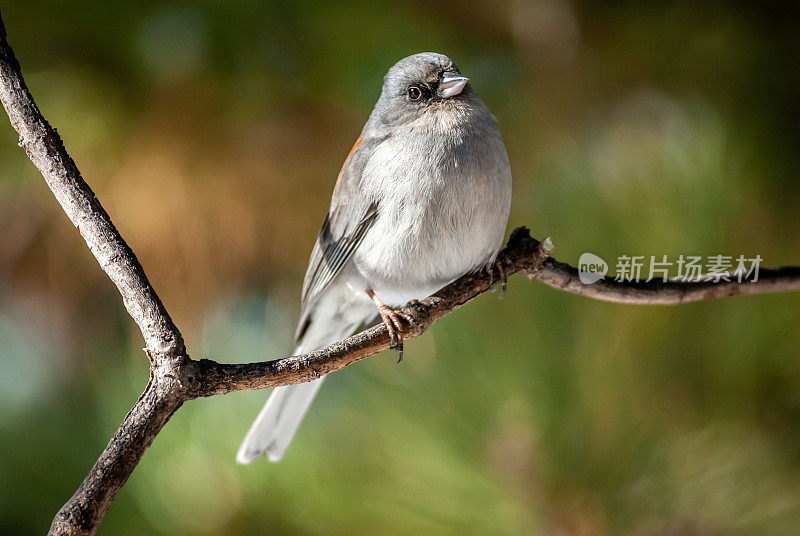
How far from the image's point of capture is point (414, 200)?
0.81 metres

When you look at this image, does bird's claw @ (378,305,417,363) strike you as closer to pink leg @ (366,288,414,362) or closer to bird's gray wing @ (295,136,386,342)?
pink leg @ (366,288,414,362)

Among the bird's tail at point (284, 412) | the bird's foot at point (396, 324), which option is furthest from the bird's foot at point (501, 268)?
the bird's tail at point (284, 412)

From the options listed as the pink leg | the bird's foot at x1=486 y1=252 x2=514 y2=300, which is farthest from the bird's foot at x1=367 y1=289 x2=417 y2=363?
the bird's foot at x1=486 y1=252 x2=514 y2=300

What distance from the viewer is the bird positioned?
2.64ft

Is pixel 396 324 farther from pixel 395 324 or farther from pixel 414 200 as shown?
pixel 414 200

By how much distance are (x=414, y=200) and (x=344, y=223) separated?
13 centimetres

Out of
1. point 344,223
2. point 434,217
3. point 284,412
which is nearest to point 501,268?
point 434,217

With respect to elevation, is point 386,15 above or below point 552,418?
above

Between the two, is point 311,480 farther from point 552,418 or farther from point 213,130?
point 213,130

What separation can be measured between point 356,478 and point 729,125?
855mm

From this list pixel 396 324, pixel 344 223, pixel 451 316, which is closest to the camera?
pixel 396 324

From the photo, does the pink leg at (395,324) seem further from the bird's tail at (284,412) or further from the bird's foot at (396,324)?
the bird's tail at (284,412)

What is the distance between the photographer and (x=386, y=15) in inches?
45.1

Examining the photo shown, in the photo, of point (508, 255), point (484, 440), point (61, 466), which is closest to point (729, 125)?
point (508, 255)
